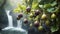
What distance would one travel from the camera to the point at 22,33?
3.28ft

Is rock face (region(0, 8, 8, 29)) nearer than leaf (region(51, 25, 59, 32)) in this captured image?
No

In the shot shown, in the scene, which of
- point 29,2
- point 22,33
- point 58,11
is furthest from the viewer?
point 22,33

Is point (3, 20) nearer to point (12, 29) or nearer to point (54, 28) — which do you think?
point (12, 29)

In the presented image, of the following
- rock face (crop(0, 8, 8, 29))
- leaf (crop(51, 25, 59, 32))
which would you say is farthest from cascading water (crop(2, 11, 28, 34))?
leaf (crop(51, 25, 59, 32))

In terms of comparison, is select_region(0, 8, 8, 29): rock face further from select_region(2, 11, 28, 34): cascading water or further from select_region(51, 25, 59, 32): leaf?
select_region(51, 25, 59, 32): leaf

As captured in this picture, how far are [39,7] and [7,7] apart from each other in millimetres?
459

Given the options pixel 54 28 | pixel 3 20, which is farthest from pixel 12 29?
pixel 54 28

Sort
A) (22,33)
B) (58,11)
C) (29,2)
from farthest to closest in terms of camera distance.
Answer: (22,33)
(29,2)
(58,11)

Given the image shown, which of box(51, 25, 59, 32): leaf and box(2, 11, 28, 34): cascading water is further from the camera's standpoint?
box(2, 11, 28, 34): cascading water

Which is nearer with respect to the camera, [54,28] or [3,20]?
[54,28]

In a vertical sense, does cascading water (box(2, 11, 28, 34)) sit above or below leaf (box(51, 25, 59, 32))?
below

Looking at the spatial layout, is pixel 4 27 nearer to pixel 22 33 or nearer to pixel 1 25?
pixel 1 25

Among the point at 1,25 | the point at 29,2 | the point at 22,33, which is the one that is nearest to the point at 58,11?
the point at 29,2

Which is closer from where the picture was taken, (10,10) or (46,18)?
(46,18)
